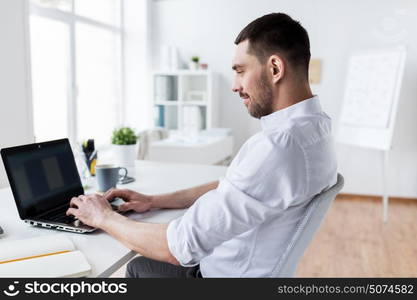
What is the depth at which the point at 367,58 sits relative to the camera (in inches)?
156

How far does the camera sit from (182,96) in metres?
4.63

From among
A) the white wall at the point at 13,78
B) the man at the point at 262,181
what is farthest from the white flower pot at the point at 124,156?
the white wall at the point at 13,78

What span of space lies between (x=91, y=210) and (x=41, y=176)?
0.24 m

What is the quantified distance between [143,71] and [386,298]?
4.07 meters

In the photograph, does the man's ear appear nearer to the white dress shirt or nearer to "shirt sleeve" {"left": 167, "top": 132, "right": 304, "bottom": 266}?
the white dress shirt

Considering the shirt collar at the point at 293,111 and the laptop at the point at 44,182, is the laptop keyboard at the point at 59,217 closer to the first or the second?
the laptop at the point at 44,182

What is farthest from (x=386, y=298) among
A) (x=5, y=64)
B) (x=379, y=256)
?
(x=5, y=64)

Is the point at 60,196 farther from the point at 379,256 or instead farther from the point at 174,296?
the point at 379,256

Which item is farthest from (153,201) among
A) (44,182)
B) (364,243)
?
(364,243)

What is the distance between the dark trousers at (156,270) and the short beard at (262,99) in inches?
22.7

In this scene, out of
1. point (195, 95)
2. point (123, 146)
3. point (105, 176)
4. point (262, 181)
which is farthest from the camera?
point (195, 95)

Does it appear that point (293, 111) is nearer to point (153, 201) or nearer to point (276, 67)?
point (276, 67)

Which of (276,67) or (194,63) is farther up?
(194,63)

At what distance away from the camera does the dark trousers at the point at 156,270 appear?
1350mm
